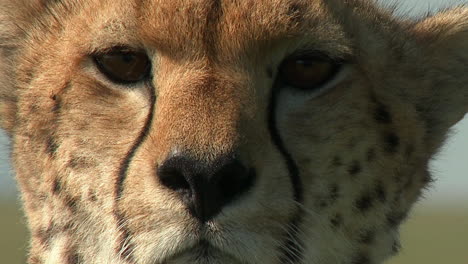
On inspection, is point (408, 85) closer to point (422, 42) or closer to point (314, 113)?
point (422, 42)

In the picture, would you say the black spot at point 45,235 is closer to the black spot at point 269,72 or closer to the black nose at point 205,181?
the black nose at point 205,181

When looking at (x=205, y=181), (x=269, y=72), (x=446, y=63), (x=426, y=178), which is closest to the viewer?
(x=205, y=181)

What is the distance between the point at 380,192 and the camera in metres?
2.97

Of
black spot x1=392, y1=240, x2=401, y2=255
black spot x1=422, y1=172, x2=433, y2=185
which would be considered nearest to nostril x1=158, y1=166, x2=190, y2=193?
black spot x1=392, y1=240, x2=401, y2=255

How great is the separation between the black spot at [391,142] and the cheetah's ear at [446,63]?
32 centimetres

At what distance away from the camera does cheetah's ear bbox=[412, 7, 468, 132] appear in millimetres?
3338

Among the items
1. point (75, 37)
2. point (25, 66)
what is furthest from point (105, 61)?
point (25, 66)

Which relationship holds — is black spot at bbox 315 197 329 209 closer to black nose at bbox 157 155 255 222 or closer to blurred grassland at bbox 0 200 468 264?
black nose at bbox 157 155 255 222

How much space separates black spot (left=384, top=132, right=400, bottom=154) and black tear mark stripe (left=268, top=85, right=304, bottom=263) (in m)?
0.32

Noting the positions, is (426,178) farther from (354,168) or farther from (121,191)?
(121,191)

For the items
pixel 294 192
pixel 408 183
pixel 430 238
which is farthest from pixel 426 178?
pixel 430 238

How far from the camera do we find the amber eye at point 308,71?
2846mm

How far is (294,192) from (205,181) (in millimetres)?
281

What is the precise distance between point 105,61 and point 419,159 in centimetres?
85
